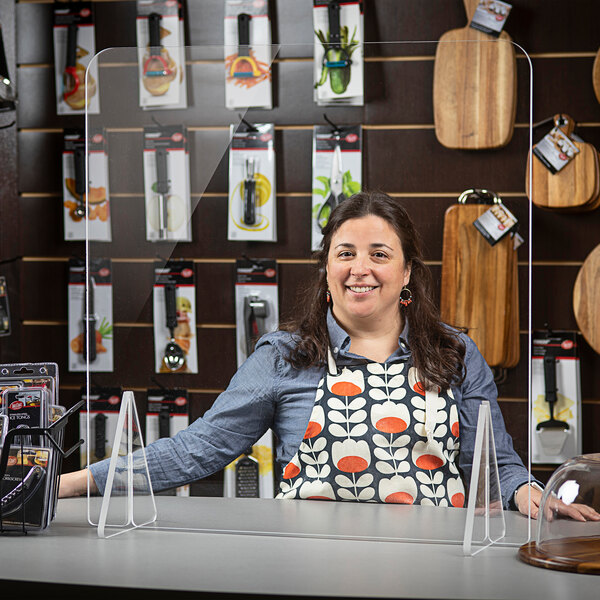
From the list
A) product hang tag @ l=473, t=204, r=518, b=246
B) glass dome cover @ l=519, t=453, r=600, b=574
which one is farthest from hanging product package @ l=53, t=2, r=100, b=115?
glass dome cover @ l=519, t=453, r=600, b=574

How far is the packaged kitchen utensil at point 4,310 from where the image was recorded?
2.70 metres

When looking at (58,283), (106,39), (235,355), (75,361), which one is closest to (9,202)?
(106,39)

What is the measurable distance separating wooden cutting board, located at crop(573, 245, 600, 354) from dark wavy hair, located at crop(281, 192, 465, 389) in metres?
0.63

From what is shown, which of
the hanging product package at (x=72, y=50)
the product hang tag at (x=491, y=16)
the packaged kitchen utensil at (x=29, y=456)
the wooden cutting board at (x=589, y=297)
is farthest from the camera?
the hanging product package at (x=72, y=50)

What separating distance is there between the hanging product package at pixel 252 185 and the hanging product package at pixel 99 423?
0.36 m

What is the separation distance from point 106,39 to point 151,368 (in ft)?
5.87

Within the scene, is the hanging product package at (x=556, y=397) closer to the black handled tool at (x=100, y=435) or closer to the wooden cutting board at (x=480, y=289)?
the wooden cutting board at (x=480, y=289)

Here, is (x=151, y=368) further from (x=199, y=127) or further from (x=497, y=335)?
(x=497, y=335)

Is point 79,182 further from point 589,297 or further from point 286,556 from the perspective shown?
point 589,297

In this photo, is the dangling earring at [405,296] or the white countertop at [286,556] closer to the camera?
the white countertop at [286,556]

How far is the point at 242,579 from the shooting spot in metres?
0.98

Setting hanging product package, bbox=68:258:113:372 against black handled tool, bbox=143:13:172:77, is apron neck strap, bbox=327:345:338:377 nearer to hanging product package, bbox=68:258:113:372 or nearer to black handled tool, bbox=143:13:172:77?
hanging product package, bbox=68:258:113:372

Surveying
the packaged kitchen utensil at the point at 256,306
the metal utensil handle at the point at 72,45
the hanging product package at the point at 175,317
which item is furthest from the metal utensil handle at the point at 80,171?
the packaged kitchen utensil at the point at 256,306

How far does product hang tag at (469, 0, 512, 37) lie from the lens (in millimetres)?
2562
